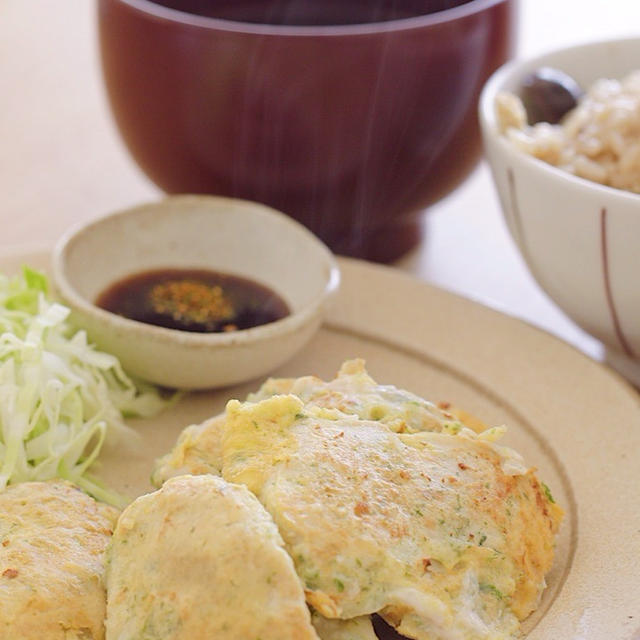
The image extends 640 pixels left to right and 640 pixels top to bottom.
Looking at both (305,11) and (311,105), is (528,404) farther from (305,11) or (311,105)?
(305,11)

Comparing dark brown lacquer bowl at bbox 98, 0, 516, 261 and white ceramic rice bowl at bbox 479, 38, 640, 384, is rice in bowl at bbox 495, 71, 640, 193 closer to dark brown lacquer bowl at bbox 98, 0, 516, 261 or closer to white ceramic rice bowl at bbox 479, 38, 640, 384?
white ceramic rice bowl at bbox 479, 38, 640, 384

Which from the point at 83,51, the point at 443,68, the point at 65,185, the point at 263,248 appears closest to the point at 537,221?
the point at 443,68

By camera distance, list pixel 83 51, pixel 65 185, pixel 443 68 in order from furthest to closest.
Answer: pixel 83 51 → pixel 65 185 → pixel 443 68

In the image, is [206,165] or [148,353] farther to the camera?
[206,165]

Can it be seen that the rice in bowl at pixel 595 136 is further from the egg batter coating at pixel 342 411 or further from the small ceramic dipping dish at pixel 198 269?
the egg batter coating at pixel 342 411

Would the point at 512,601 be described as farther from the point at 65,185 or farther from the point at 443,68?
the point at 65,185

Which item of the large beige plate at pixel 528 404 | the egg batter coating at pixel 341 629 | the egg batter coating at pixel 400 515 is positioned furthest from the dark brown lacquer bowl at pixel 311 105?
the egg batter coating at pixel 341 629

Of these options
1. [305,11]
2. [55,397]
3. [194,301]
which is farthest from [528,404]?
[305,11]
